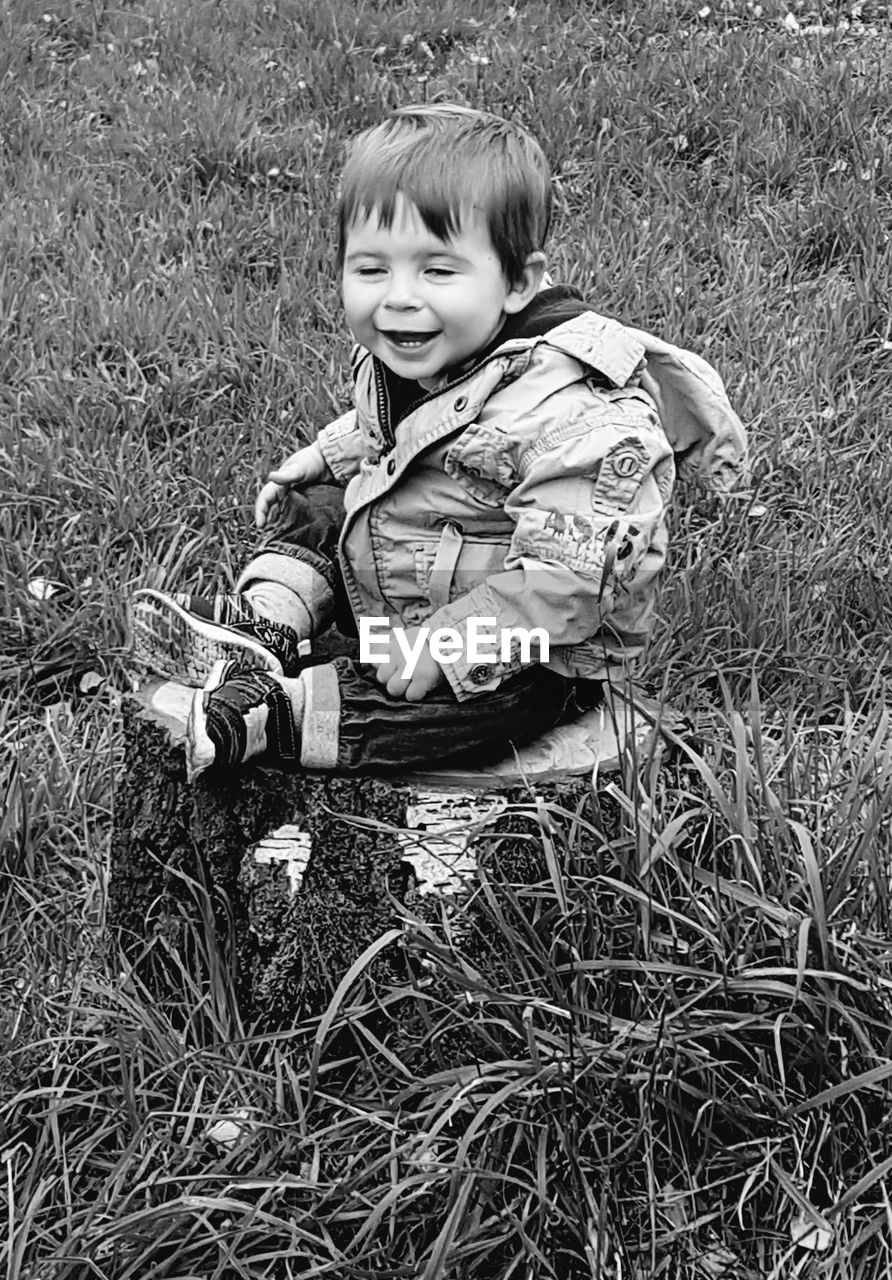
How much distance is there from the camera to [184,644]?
2.72 m

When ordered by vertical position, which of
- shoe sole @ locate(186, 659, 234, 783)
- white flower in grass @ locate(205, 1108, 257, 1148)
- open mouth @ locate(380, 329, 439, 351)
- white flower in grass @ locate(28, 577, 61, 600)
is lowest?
white flower in grass @ locate(205, 1108, 257, 1148)

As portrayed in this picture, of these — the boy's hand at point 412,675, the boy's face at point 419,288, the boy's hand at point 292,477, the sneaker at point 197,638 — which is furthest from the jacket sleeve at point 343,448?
the boy's hand at point 412,675

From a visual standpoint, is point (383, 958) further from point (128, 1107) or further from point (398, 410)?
point (398, 410)

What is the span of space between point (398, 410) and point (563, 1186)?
4.44 ft

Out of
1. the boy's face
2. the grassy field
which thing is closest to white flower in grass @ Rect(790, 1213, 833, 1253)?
the grassy field

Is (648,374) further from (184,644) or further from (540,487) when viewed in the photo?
(184,644)

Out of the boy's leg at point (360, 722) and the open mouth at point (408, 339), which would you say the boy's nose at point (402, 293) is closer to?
the open mouth at point (408, 339)

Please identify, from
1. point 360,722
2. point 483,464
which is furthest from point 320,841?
point 483,464

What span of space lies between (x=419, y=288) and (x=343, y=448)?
626 mm

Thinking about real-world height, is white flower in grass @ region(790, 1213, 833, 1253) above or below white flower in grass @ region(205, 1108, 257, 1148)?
above

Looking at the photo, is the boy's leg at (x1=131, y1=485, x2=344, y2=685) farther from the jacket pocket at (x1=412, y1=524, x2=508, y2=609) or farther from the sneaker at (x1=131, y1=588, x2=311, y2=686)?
the jacket pocket at (x1=412, y1=524, x2=508, y2=609)

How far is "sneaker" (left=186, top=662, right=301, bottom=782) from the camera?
94.8 inches

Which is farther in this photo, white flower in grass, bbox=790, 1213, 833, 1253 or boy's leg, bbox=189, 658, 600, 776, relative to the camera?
boy's leg, bbox=189, 658, 600, 776

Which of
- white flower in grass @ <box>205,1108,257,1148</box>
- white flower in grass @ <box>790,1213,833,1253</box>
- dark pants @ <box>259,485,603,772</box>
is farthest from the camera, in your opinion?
dark pants @ <box>259,485,603,772</box>
